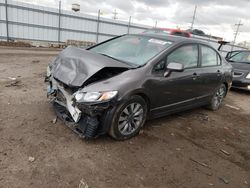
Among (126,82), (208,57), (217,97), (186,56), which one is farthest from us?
(217,97)

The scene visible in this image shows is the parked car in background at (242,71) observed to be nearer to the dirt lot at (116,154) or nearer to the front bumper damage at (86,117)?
the dirt lot at (116,154)

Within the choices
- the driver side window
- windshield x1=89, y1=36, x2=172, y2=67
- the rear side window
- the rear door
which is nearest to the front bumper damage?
windshield x1=89, y1=36, x2=172, y2=67

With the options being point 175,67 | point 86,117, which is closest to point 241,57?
point 175,67

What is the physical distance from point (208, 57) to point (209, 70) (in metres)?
0.33

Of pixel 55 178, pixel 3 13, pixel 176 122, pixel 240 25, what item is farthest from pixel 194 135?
pixel 240 25

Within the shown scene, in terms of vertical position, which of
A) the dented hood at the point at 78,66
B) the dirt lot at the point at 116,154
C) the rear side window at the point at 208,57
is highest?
the rear side window at the point at 208,57

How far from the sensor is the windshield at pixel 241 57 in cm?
900

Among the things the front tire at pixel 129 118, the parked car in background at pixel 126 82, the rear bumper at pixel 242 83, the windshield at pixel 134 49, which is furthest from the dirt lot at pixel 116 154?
the rear bumper at pixel 242 83

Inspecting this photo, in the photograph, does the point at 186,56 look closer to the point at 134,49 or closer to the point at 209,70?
the point at 209,70

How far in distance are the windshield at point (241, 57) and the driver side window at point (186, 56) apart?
5306 mm

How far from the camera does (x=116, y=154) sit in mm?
3182

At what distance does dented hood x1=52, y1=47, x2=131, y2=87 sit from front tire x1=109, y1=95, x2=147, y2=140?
1.98ft

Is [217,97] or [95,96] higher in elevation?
[95,96]

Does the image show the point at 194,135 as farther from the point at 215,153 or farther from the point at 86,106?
the point at 86,106
